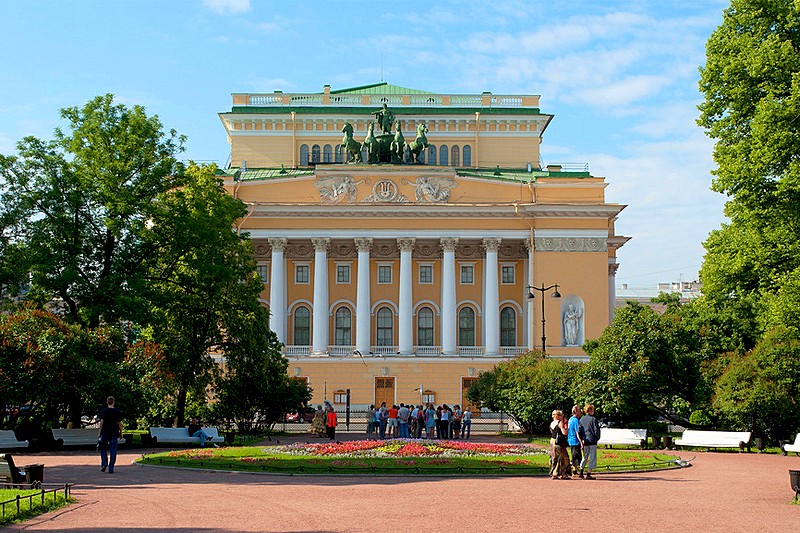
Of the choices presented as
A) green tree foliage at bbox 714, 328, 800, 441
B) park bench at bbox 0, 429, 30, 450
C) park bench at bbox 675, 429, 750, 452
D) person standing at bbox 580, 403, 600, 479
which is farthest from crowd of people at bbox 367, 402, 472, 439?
person standing at bbox 580, 403, 600, 479

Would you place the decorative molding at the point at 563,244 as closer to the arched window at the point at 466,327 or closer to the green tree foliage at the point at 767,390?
the arched window at the point at 466,327

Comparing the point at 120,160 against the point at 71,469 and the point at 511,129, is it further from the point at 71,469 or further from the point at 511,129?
the point at 511,129

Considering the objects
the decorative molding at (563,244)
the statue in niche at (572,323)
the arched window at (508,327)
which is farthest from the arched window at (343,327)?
the statue in niche at (572,323)

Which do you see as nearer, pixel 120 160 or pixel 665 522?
pixel 665 522

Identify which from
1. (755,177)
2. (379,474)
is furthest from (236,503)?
(755,177)

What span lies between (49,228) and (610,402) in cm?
2000

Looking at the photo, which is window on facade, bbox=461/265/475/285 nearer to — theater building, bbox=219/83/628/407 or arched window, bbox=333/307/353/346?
theater building, bbox=219/83/628/407

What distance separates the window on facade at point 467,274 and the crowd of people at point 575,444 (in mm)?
44826

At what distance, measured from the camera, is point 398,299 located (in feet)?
214

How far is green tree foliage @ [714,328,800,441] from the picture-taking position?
31.1 metres

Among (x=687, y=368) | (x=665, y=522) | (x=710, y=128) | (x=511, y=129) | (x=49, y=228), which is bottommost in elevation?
(x=665, y=522)

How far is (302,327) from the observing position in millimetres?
65500

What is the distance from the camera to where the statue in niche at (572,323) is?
61.8m

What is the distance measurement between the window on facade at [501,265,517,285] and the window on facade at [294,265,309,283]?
1285 centimetres
